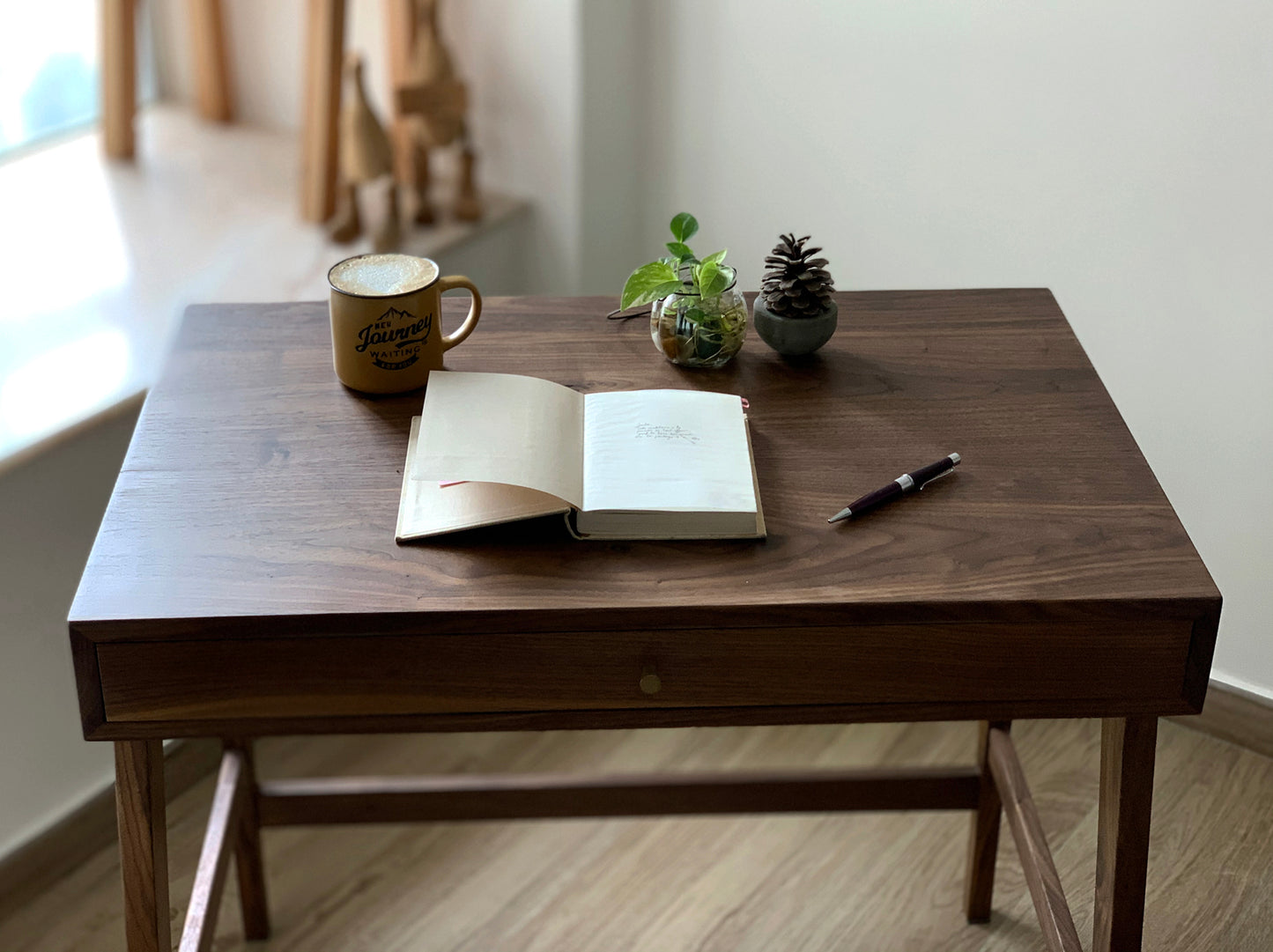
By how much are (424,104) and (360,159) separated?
12cm

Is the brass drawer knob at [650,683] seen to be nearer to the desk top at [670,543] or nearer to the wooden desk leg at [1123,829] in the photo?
the desk top at [670,543]

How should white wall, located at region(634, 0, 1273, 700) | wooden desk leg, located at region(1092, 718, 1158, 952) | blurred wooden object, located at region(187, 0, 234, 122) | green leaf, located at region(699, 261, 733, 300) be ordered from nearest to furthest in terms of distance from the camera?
wooden desk leg, located at region(1092, 718, 1158, 952)
green leaf, located at region(699, 261, 733, 300)
white wall, located at region(634, 0, 1273, 700)
blurred wooden object, located at region(187, 0, 234, 122)

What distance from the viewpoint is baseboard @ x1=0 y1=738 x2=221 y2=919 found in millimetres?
1568

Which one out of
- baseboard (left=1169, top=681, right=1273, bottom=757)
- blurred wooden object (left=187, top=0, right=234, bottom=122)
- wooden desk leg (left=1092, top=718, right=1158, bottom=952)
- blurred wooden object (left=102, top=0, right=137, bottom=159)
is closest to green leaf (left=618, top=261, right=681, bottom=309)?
wooden desk leg (left=1092, top=718, right=1158, bottom=952)

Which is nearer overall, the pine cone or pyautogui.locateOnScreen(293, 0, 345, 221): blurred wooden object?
the pine cone

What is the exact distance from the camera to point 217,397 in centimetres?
116

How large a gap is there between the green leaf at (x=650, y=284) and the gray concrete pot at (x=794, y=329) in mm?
85

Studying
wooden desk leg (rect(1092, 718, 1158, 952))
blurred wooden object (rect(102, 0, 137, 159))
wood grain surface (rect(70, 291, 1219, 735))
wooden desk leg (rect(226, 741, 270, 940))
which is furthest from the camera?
blurred wooden object (rect(102, 0, 137, 159))

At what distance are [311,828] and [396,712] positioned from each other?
2.78 ft

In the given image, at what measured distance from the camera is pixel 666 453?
1.05 m

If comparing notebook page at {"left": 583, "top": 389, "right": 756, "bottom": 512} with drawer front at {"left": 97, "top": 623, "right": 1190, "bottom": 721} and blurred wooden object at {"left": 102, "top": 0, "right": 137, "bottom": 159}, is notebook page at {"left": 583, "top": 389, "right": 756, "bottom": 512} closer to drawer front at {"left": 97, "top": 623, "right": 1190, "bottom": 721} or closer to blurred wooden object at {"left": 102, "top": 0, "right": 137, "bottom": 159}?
drawer front at {"left": 97, "top": 623, "right": 1190, "bottom": 721}

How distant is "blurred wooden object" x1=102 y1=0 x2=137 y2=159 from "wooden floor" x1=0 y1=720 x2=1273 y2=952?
95 cm

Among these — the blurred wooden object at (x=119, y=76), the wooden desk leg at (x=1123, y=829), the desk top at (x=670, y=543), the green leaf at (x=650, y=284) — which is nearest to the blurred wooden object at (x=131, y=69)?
the blurred wooden object at (x=119, y=76)

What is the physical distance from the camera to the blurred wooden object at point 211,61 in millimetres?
2113
